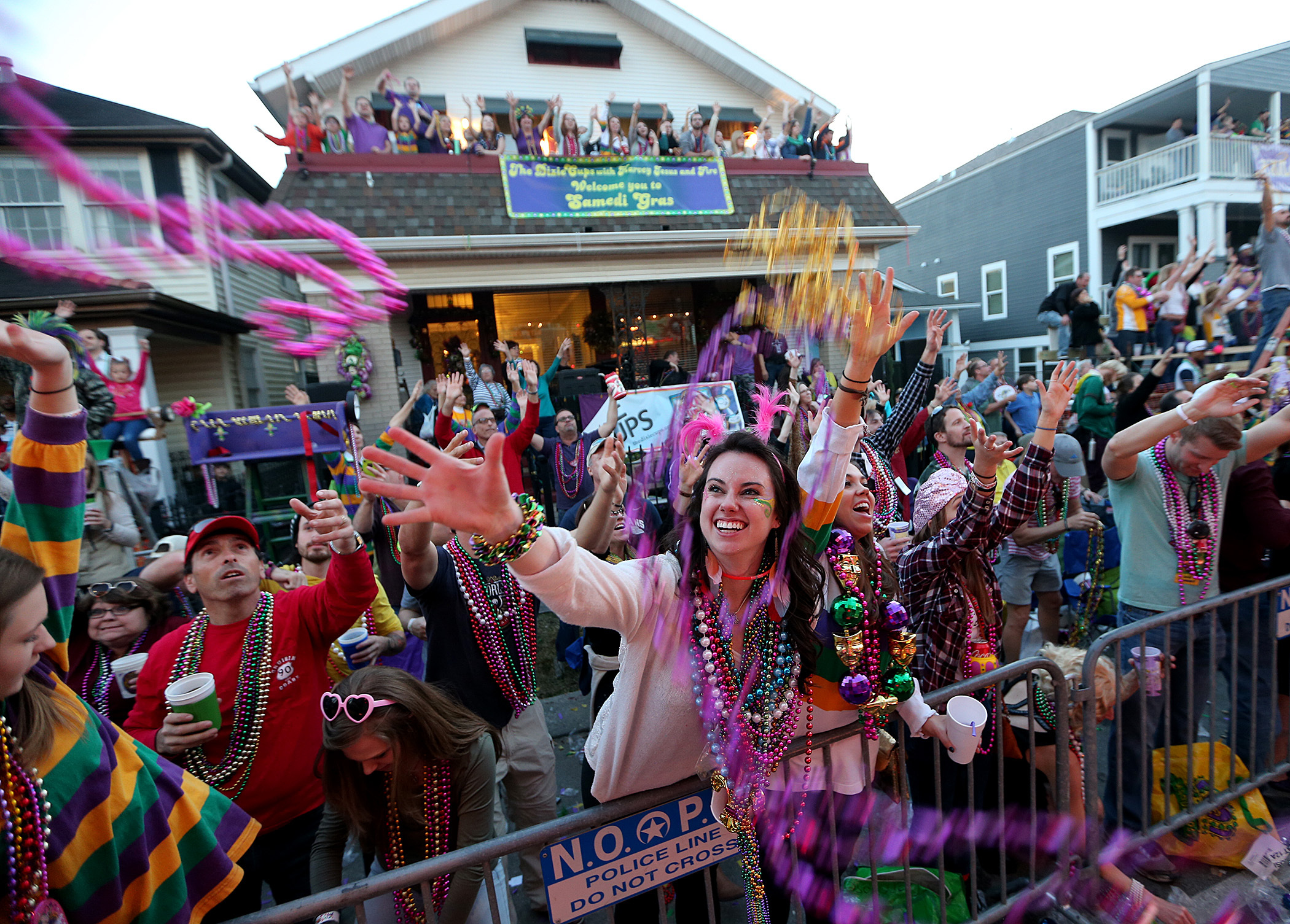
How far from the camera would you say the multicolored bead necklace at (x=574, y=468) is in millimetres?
5934

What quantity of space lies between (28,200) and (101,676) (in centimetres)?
1070

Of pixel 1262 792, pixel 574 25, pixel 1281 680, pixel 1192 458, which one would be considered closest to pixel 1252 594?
pixel 1192 458

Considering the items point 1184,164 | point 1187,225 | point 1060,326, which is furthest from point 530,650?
point 1184,164

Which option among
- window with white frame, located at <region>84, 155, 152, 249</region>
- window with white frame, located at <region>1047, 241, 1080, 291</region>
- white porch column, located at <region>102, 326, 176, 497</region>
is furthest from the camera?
window with white frame, located at <region>1047, 241, 1080, 291</region>

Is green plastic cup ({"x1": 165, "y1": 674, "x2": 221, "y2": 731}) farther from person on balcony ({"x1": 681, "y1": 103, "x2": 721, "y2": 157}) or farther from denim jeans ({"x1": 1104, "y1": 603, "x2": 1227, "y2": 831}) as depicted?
person on balcony ({"x1": 681, "y1": 103, "x2": 721, "y2": 157})

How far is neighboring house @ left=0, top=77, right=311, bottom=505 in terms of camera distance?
880 cm

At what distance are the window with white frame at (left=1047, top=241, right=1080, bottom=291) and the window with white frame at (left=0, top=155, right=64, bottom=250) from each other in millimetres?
20523

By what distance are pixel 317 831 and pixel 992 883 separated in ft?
8.54

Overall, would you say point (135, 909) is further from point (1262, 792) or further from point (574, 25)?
point (574, 25)

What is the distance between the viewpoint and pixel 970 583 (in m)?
2.53

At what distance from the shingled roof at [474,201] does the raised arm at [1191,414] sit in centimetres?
836

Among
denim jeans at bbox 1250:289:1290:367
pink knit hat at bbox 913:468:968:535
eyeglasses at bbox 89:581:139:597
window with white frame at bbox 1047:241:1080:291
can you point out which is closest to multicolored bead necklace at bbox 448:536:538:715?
eyeglasses at bbox 89:581:139:597

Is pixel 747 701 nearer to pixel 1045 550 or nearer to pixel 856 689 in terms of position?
pixel 856 689

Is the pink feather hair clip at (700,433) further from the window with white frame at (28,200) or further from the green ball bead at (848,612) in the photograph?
the window with white frame at (28,200)
